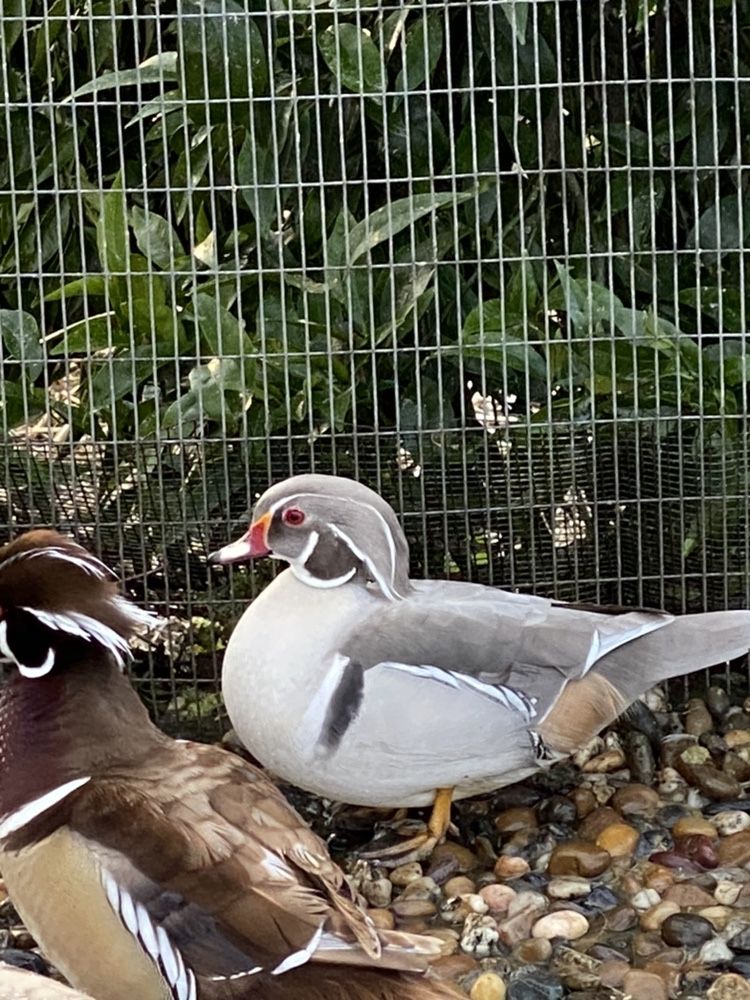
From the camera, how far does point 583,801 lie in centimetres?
436

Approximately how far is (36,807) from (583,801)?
1.59m

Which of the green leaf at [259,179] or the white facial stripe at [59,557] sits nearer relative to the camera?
the white facial stripe at [59,557]

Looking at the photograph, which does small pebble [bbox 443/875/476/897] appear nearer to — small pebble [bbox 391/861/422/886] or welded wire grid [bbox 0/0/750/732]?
small pebble [bbox 391/861/422/886]

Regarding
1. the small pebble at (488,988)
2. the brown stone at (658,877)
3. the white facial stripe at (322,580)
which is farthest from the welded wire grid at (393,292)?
the small pebble at (488,988)

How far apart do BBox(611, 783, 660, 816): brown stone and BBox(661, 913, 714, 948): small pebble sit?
1.84 feet

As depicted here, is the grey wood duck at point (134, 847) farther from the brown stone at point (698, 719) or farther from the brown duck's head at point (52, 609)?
the brown stone at point (698, 719)

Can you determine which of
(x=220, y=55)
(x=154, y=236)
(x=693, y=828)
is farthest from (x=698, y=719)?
(x=220, y=55)

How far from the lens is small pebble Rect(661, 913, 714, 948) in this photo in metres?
3.71

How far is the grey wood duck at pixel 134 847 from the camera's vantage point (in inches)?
121

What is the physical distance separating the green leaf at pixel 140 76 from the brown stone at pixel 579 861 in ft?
7.35

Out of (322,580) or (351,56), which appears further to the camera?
(351,56)

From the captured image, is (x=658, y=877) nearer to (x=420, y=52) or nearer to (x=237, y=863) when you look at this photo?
(x=237, y=863)

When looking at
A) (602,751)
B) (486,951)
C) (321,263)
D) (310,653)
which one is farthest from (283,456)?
(486,951)

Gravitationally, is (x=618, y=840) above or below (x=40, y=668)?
below
